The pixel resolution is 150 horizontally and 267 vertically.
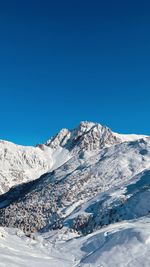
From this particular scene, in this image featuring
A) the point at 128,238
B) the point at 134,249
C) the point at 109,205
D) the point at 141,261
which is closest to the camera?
the point at 141,261

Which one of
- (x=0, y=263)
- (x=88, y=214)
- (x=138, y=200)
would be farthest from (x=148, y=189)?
(x=0, y=263)

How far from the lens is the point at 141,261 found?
64562mm

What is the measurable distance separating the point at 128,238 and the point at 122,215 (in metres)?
102

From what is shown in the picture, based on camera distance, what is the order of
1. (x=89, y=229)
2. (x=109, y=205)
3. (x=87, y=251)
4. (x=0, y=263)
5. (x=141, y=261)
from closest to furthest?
(x=0, y=263)
(x=141, y=261)
(x=87, y=251)
(x=89, y=229)
(x=109, y=205)

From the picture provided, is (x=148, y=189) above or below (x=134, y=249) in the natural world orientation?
above

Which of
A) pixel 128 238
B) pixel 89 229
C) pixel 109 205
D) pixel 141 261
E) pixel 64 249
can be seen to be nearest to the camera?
pixel 141 261

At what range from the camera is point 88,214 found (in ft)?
630

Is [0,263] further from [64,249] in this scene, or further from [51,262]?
[64,249]

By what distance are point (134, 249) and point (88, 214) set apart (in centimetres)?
12273

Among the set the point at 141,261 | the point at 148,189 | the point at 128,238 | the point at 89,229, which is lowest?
the point at 141,261

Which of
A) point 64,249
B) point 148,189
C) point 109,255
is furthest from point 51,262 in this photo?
point 148,189

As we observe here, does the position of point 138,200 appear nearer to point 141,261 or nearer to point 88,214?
point 88,214

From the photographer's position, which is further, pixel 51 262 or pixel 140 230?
pixel 140 230

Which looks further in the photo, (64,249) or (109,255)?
(64,249)
